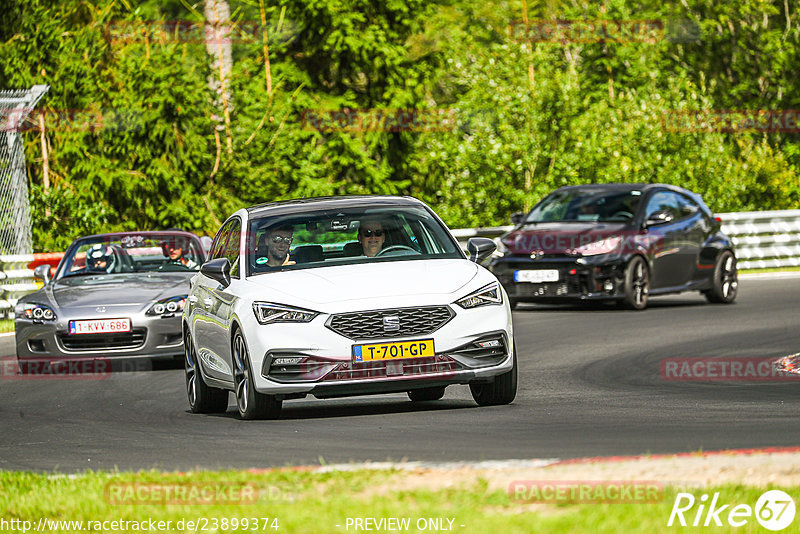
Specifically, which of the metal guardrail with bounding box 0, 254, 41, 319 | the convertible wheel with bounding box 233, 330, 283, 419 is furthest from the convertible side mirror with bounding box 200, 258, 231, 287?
the metal guardrail with bounding box 0, 254, 41, 319

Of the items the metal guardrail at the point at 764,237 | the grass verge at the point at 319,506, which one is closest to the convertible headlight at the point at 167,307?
the grass verge at the point at 319,506

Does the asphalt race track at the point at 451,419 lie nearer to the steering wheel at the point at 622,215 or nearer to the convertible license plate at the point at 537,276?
the convertible license plate at the point at 537,276

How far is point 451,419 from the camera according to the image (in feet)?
33.0

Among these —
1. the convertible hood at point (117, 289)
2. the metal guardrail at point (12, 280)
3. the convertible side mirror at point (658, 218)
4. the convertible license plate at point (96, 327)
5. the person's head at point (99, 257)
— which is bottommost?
the metal guardrail at point (12, 280)

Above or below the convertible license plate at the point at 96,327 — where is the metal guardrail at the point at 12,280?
below

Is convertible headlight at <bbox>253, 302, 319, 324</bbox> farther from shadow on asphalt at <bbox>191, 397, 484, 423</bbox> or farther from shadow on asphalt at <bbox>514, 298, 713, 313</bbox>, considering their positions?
shadow on asphalt at <bbox>514, 298, 713, 313</bbox>

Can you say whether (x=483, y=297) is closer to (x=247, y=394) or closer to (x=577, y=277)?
(x=247, y=394)

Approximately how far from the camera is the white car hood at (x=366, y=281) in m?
10.2

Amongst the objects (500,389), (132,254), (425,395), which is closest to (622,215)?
(132,254)

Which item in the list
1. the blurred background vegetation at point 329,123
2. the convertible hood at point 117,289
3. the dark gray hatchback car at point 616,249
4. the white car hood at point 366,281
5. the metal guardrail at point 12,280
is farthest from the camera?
the blurred background vegetation at point 329,123

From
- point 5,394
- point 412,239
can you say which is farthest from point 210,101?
point 412,239

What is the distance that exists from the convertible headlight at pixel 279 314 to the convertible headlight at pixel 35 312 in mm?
5760

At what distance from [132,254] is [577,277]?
19.5 ft

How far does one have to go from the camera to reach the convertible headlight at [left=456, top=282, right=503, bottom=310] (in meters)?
10.4
